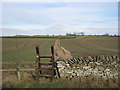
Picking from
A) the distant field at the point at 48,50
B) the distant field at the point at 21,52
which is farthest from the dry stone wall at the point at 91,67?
the distant field at the point at 21,52

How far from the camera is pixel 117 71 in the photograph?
→ 9516 millimetres

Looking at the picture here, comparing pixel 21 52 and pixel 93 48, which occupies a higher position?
pixel 93 48

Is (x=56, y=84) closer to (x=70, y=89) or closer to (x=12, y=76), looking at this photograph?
(x=70, y=89)

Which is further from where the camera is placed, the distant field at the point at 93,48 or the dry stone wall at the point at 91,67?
the distant field at the point at 93,48

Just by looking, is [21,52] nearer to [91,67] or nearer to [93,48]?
[93,48]

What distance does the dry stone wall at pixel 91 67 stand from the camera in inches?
359

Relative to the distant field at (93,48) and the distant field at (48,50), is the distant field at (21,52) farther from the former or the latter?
the distant field at (93,48)

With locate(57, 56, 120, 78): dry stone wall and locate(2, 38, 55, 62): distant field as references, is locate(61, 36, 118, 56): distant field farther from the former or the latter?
locate(57, 56, 120, 78): dry stone wall

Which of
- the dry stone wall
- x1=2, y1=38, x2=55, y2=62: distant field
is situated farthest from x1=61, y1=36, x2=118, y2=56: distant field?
the dry stone wall

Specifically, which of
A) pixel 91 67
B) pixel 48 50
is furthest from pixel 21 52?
pixel 91 67

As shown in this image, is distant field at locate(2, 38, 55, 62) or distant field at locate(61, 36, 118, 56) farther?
distant field at locate(61, 36, 118, 56)

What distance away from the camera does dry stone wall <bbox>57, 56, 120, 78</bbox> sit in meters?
9.12

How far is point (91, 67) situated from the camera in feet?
32.9

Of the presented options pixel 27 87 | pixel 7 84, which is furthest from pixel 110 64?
pixel 7 84
